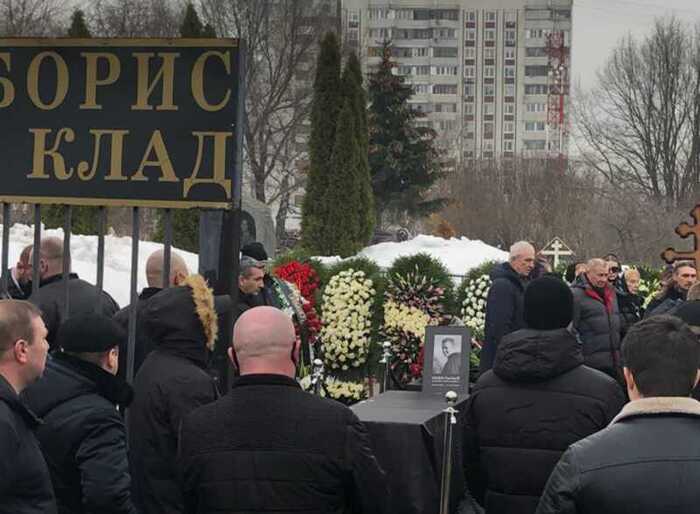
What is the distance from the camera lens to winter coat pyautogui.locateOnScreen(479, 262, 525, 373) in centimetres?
898

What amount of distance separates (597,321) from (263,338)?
6.42 meters

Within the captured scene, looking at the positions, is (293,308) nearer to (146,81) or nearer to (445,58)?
(146,81)

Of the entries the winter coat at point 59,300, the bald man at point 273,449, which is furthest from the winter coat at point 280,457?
the winter coat at point 59,300

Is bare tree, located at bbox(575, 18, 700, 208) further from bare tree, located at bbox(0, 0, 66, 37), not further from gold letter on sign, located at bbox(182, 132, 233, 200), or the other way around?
gold letter on sign, located at bbox(182, 132, 233, 200)

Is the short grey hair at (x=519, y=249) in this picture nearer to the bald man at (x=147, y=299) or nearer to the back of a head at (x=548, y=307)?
the bald man at (x=147, y=299)

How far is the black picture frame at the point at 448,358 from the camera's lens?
7.68 m

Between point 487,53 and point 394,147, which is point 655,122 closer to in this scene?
point 394,147

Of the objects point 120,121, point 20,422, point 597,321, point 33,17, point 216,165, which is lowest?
point 20,422

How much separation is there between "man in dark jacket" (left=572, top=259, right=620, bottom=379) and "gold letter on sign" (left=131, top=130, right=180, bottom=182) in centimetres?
499

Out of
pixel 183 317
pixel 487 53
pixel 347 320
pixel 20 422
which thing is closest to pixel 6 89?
pixel 183 317

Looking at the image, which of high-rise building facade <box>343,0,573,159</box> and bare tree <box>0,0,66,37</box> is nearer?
bare tree <box>0,0,66,37</box>

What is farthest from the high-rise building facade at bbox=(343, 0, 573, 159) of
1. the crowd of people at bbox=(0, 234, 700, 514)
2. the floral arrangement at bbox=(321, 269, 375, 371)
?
the crowd of people at bbox=(0, 234, 700, 514)

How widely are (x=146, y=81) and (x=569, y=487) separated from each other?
3.12 meters

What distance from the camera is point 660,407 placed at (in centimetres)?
316
